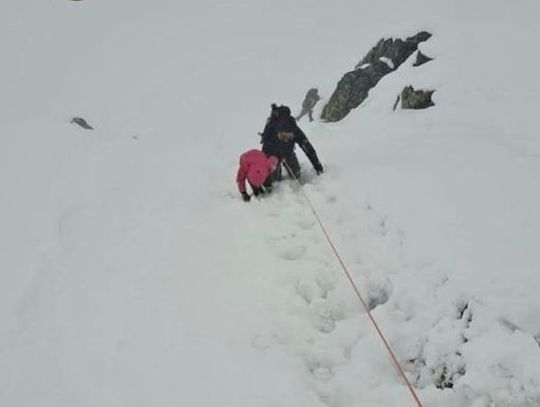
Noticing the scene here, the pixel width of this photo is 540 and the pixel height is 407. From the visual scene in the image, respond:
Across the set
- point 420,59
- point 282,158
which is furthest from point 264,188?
point 420,59

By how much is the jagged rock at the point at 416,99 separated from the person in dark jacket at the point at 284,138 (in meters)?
3.06

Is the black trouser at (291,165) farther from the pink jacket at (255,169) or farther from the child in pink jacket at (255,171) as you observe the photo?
the pink jacket at (255,169)

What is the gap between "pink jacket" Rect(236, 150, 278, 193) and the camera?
9398 millimetres

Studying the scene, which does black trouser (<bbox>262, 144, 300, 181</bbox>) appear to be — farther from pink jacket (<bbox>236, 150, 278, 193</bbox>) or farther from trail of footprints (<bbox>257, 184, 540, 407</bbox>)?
trail of footprints (<bbox>257, 184, 540, 407</bbox>)

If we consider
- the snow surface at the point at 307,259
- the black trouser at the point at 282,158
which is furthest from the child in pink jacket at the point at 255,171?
the black trouser at the point at 282,158

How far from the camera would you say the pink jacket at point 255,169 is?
9.40 metres

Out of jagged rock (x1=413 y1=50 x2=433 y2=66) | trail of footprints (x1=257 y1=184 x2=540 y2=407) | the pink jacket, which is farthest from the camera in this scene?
jagged rock (x1=413 y1=50 x2=433 y2=66)

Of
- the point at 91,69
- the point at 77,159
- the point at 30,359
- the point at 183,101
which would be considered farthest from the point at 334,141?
the point at 91,69

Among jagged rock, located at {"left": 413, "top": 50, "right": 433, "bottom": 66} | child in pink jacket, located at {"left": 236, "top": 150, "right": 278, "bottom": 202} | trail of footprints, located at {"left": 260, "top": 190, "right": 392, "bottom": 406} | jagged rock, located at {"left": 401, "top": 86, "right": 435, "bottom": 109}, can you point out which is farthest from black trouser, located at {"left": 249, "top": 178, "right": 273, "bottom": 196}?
jagged rock, located at {"left": 413, "top": 50, "right": 433, "bottom": 66}

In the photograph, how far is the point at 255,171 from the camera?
9383 millimetres

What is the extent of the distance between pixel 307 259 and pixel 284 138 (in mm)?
3728

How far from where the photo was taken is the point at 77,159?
14.2 m

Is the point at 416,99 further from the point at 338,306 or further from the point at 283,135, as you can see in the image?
the point at 338,306

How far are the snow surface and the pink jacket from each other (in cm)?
36
